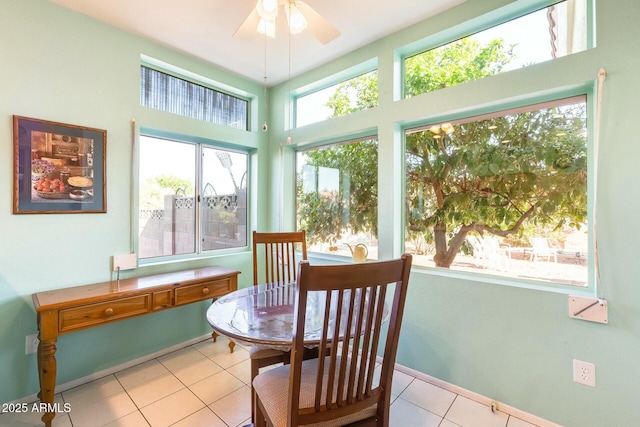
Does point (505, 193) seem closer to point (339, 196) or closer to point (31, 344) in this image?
point (339, 196)

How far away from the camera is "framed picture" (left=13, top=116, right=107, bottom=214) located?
1.94 metres

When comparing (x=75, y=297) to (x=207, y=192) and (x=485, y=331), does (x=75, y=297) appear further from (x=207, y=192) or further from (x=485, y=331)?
(x=485, y=331)

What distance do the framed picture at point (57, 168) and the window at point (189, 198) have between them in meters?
0.37

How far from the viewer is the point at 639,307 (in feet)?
4.99

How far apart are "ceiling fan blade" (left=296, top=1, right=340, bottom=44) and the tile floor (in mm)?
2412

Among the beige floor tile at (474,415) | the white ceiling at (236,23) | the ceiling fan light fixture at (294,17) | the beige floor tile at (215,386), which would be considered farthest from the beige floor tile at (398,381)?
the white ceiling at (236,23)

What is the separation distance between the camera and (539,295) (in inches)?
70.7

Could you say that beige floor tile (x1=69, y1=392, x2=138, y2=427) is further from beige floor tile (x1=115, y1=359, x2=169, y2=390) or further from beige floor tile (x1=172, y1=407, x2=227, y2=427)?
beige floor tile (x1=172, y1=407, x2=227, y2=427)

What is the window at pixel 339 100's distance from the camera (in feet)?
9.02

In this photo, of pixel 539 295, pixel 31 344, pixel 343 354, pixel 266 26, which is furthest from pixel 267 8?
pixel 31 344

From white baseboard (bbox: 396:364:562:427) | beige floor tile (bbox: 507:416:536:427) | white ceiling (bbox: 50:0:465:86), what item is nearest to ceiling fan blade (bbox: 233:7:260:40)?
white ceiling (bbox: 50:0:465:86)

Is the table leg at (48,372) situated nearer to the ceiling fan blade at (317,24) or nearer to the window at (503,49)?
the ceiling fan blade at (317,24)

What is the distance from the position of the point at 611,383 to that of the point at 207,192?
132 inches

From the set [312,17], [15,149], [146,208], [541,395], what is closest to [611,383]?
[541,395]
